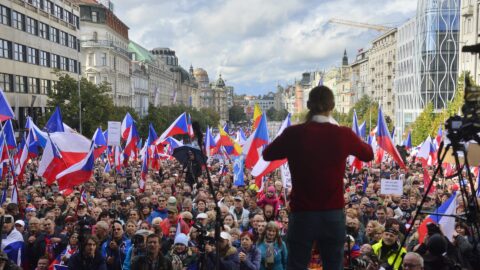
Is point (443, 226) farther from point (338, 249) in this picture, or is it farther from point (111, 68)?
point (111, 68)

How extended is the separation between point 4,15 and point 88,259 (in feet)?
125

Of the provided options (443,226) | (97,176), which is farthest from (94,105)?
(443,226)

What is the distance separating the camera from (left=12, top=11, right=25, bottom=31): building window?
136 ft

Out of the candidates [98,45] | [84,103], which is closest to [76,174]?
→ [84,103]

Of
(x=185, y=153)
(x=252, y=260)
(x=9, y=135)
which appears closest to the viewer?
(x=252, y=260)

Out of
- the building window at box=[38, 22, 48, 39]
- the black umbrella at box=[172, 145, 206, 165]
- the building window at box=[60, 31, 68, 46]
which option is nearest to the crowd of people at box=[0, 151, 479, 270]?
the black umbrella at box=[172, 145, 206, 165]

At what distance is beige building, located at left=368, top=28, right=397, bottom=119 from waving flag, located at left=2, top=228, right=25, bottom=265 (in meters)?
84.1

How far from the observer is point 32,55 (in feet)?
149

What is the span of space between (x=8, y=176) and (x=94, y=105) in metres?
22.2

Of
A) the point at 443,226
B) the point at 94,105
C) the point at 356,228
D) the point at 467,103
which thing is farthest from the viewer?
the point at 94,105

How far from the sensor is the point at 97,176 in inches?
850

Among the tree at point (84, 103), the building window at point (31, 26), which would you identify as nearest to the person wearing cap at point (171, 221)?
the tree at point (84, 103)

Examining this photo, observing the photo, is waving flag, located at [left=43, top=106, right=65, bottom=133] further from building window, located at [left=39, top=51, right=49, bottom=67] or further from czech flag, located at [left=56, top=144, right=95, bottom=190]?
building window, located at [left=39, top=51, right=49, bottom=67]

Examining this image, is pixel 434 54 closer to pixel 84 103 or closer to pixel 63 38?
pixel 63 38
